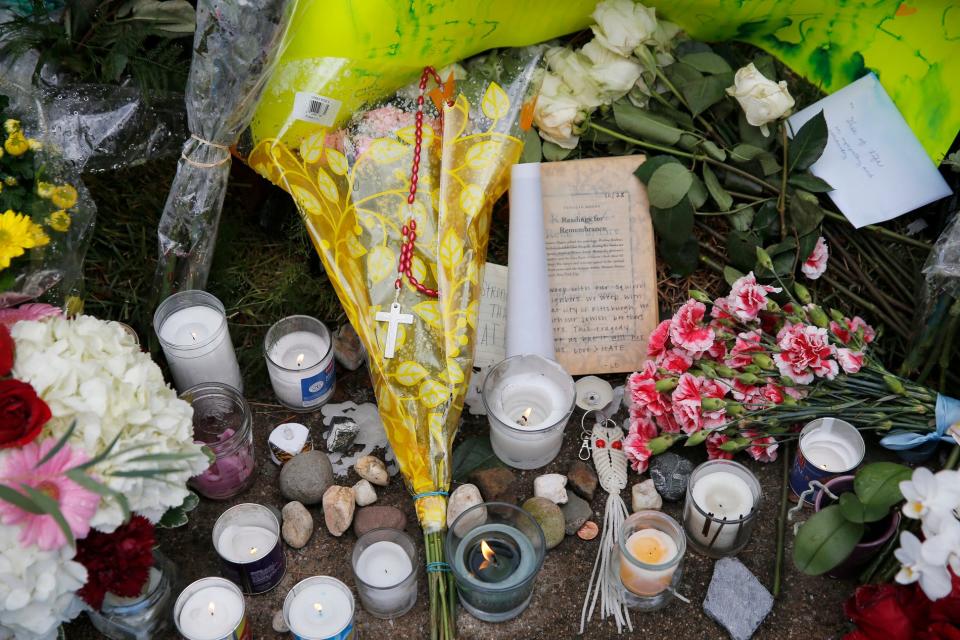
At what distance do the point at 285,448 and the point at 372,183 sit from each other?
0.55 m

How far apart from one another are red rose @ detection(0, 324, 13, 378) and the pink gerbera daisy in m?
0.12

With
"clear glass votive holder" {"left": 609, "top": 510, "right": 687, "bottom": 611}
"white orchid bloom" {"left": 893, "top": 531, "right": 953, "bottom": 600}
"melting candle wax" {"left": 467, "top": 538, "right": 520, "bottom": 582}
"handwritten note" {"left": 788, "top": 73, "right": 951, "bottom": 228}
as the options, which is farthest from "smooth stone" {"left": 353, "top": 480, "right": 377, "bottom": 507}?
"handwritten note" {"left": 788, "top": 73, "right": 951, "bottom": 228}

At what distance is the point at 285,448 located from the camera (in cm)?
177

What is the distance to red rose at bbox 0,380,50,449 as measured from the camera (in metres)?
1.13

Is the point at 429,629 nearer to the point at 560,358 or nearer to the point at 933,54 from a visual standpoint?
the point at 560,358

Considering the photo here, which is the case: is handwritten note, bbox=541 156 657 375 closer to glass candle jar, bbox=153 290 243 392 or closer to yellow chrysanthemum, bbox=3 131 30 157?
glass candle jar, bbox=153 290 243 392

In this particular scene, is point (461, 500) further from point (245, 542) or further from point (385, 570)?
point (245, 542)

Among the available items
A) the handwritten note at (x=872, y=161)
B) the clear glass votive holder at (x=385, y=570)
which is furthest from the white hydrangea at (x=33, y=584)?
the handwritten note at (x=872, y=161)

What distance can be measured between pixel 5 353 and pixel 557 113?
3.82 feet

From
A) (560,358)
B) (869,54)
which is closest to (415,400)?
(560,358)

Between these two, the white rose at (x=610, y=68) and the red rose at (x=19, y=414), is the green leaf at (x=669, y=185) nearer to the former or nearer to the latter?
the white rose at (x=610, y=68)

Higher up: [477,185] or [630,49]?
[630,49]

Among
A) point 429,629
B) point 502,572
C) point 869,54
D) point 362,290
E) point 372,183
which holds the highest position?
point 869,54

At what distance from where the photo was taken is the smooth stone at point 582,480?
175cm
